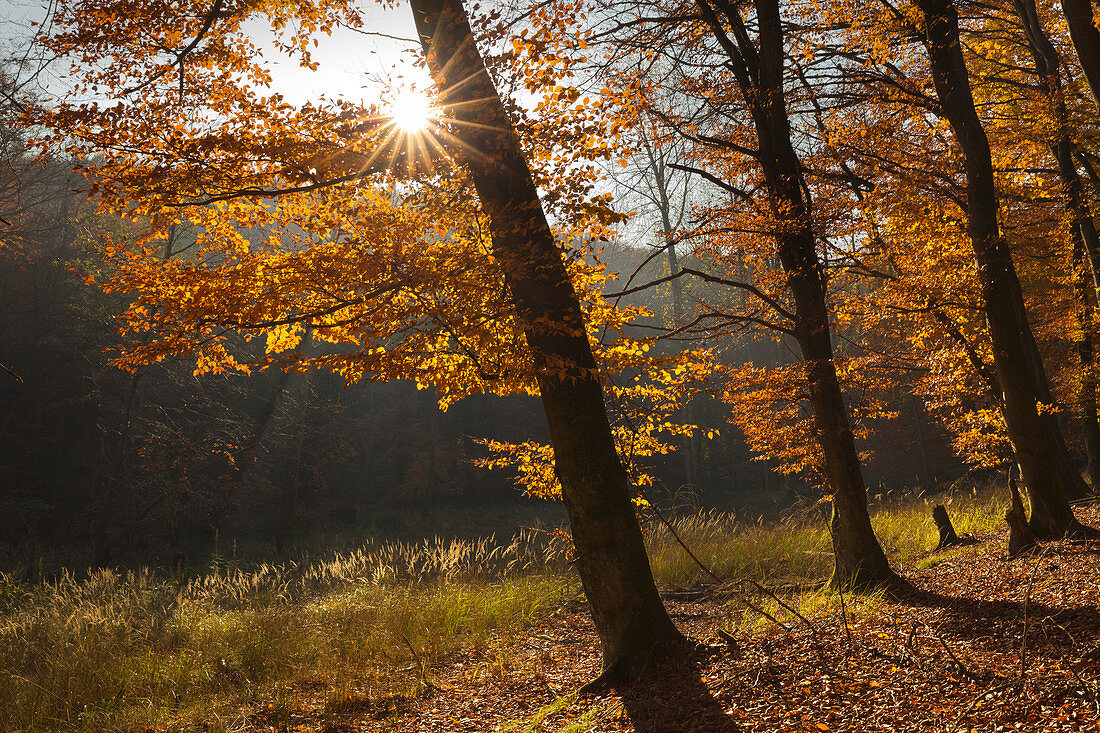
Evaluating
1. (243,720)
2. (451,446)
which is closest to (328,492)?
(451,446)

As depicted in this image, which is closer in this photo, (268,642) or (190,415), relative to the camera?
(268,642)

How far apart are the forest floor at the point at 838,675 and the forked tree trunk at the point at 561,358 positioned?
430mm

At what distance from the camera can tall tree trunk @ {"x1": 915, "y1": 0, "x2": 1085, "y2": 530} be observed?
6484 millimetres

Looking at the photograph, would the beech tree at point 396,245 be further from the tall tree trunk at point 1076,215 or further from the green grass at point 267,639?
the tall tree trunk at point 1076,215

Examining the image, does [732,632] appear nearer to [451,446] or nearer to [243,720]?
[243,720]

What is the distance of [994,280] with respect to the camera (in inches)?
262

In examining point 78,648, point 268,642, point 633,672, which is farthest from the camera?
point 268,642

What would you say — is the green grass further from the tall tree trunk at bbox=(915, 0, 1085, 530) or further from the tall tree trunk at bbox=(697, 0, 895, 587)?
the tall tree trunk at bbox=(915, 0, 1085, 530)

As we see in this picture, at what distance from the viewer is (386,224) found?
4.43 metres

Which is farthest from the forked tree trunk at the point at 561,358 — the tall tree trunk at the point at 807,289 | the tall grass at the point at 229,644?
the tall tree trunk at the point at 807,289

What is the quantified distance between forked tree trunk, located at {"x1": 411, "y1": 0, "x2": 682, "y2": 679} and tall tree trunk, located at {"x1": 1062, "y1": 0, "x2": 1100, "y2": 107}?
12.9 ft

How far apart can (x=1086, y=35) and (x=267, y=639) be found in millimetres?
8208

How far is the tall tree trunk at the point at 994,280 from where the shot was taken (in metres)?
6.48

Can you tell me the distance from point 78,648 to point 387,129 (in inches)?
203
